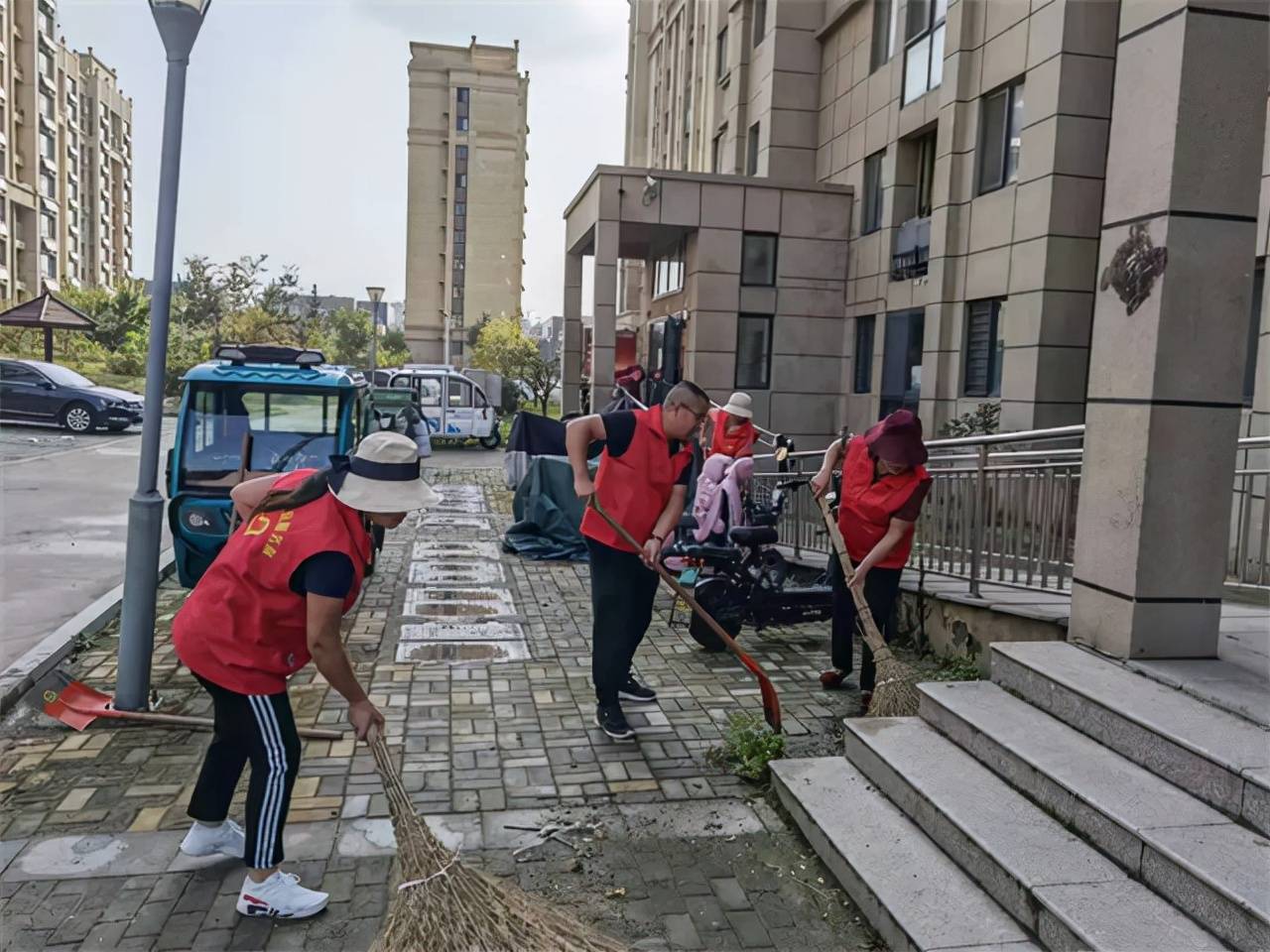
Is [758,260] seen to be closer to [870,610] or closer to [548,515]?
[548,515]

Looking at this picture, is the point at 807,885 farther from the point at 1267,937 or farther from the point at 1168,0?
the point at 1168,0

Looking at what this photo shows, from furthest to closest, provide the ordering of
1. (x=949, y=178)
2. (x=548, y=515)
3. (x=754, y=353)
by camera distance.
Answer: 1. (x=754, y=353)
2. (x=949, y=178)
3. (x=548, y=515)

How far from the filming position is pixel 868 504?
17.1ft

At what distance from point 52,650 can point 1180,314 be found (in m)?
6.83

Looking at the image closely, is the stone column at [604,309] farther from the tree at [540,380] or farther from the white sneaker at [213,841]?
the tree at [540,380]

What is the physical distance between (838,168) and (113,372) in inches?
1344

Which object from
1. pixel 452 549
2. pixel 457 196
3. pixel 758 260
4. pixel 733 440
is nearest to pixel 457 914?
pixel 733 440

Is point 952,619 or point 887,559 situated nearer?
point 887,559

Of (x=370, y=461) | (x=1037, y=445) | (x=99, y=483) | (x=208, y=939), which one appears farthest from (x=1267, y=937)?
(x=99, y=483)

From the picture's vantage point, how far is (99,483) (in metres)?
Answer: 14.4

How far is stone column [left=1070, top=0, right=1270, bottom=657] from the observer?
4113 mm

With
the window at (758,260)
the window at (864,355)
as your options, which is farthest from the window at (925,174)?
the window at (758,260)

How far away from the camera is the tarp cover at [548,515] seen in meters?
10.2

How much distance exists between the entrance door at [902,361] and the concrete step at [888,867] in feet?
34.3
